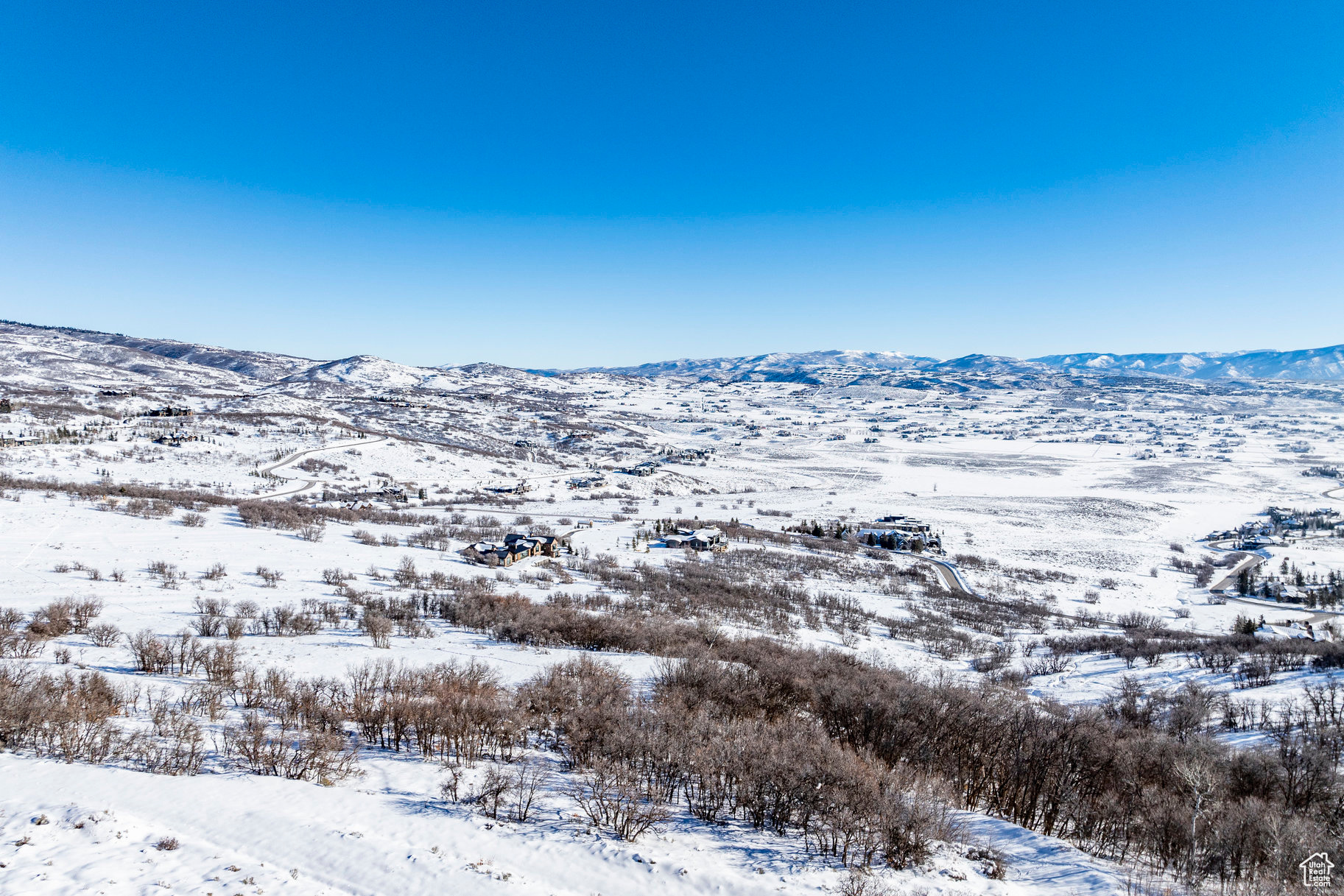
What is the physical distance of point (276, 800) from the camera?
22.6ft

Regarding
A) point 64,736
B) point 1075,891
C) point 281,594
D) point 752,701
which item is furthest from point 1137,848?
point 281,594

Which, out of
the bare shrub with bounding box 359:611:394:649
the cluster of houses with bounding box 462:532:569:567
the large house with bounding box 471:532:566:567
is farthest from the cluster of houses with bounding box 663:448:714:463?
the bare shrub with bounding box 359:611:394:649

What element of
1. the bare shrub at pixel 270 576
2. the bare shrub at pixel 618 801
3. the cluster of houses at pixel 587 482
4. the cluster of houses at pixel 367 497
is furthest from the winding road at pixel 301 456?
the bare shrub at pixel 618 801

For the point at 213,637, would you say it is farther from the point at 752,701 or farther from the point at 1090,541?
the point at 1090,541

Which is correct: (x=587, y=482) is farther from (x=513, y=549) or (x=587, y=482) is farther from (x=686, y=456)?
(x=513, y=549)

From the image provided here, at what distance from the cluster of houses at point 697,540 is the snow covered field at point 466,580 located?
124 centimetres

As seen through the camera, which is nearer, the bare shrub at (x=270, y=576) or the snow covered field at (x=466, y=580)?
the snow covered field at (x=466, y=580)

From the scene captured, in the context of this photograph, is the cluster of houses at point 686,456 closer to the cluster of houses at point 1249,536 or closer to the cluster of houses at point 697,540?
the cluster of houses at point 697,540

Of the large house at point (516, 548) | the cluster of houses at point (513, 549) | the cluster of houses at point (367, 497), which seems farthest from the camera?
the cluster of houses at point (367, 497)

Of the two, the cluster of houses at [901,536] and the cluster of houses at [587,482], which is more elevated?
the cluster of houses at [587,482]

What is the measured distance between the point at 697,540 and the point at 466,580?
18.7 metres

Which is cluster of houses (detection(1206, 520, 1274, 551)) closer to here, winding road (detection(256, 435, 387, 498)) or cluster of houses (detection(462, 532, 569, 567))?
cluster of houses (detection(462, 532, 569, 567))

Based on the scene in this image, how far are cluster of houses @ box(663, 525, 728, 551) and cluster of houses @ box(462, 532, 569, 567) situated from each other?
7.64m

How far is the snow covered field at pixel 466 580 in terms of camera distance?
244 inches
